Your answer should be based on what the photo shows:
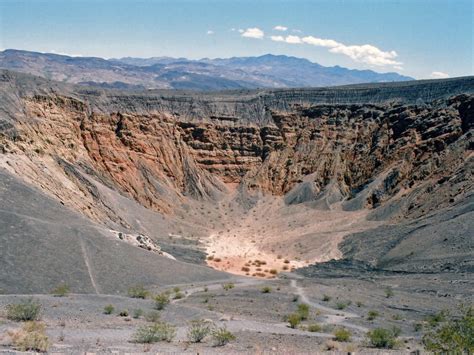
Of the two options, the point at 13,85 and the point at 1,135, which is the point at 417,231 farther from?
the point at 13,85

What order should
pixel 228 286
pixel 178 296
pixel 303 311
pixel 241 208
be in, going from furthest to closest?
pixel 241 208 < pixel 228 286 < pixel 178 296 < pixel 303 311

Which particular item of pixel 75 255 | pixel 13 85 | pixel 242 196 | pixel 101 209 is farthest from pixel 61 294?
pixel 242 196

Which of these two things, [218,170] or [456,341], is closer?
[456,341]

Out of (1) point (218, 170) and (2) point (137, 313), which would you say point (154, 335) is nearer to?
(2) point (137, 313)

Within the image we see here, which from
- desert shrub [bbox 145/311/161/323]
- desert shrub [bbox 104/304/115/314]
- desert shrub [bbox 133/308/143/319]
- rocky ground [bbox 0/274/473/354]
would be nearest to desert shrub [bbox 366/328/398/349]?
rocky ground [bbox 0/274/473/354]

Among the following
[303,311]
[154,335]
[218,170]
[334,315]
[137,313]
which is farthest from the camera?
[218,170]

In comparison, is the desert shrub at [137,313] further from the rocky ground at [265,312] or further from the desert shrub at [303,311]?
the desert shrub at [303,311]

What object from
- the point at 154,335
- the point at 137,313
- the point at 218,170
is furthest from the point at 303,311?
the point at 218,170

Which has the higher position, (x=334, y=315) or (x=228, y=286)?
(x=334, y=315)

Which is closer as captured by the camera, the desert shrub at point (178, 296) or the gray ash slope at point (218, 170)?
the desert shrub at point (178, 296)

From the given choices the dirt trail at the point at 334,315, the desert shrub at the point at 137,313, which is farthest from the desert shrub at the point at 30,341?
the dirt trail at the point at 334,315

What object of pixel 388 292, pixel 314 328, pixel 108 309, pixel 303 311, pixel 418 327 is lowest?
pixel 388 292
